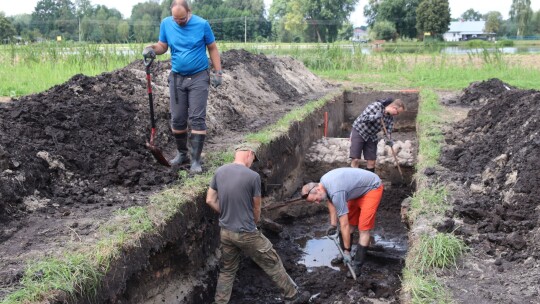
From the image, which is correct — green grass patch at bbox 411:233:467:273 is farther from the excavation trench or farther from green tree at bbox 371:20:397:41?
green tree at bbox 371:20:397:41

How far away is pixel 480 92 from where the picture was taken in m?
12.5

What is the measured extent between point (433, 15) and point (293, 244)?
4657 centimetres

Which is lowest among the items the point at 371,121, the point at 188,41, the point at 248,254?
the point at 248,254

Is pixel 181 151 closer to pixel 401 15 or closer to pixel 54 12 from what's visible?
pixel 54 12

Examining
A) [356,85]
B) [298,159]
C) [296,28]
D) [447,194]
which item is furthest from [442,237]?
[296,28]

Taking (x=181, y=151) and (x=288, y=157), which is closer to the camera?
(x=181, y=151)

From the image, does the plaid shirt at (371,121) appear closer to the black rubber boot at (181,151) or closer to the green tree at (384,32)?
the black rubber boot at (181,151)

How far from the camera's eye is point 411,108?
15.0 m

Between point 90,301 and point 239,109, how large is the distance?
6.64 m

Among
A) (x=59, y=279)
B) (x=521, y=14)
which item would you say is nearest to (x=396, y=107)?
(x=59, y=279)

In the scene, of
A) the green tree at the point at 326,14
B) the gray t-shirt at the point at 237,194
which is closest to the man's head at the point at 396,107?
the gray t-shirt at the point at 237,194

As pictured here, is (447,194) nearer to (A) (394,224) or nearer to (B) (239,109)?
(A) (394,224)

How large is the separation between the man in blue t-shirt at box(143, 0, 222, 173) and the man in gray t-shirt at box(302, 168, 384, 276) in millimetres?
1528

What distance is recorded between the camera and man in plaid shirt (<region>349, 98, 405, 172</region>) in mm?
7894
